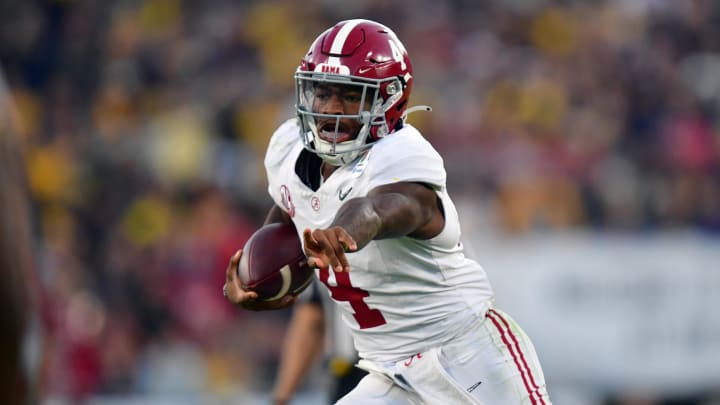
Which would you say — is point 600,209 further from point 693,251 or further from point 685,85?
point 685,85

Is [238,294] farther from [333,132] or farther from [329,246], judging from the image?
[329,246]

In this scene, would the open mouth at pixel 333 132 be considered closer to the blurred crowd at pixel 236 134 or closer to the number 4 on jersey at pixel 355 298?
the number 4 on jersey at pixel 355 298

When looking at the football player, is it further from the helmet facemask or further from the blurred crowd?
the blurred crowd

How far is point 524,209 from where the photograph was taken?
950 centimetres

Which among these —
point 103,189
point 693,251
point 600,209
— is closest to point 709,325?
point 693,251

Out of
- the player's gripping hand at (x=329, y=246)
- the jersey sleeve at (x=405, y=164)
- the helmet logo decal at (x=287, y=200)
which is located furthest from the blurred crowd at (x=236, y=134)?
the player's gripping hand at (x=329, y=246)

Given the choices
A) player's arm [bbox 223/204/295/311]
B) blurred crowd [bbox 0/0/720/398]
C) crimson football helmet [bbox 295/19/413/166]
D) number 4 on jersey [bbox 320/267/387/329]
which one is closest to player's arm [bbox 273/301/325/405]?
number 4 on jersey [bbox 320/267/387/329]

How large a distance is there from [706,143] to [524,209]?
2068mm

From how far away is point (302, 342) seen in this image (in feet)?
19.3

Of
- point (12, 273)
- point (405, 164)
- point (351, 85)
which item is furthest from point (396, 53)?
point (12, 273)

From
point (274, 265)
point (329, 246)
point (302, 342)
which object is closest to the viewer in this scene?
point (329, 246)

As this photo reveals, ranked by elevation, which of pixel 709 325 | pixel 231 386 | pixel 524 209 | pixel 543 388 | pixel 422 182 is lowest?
pixel 231 386

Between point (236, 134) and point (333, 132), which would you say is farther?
point (236, 134)

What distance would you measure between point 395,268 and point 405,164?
366 mm
